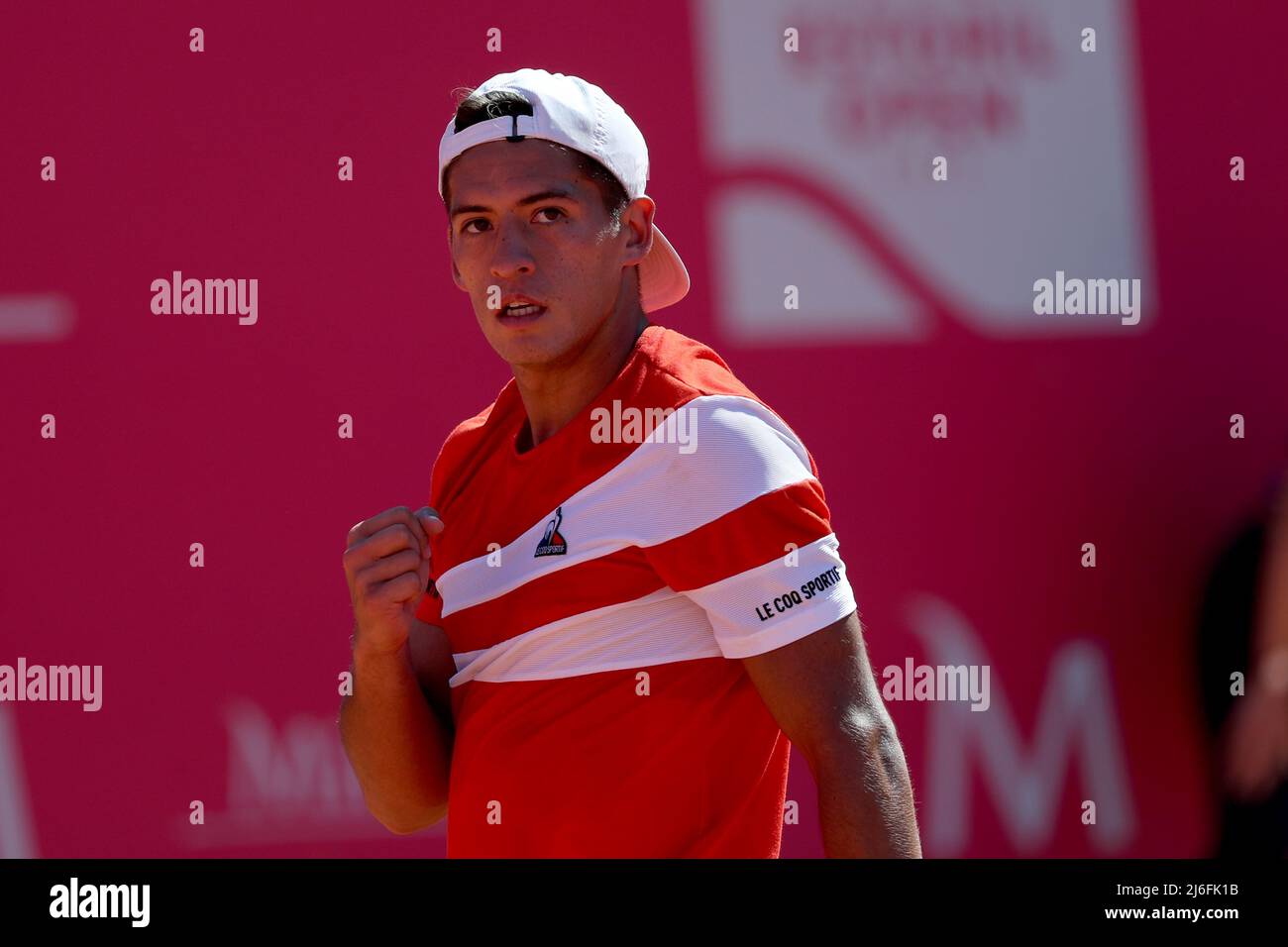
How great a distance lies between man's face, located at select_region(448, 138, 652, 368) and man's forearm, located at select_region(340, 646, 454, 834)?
47 cm

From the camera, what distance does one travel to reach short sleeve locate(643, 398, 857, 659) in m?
1.73

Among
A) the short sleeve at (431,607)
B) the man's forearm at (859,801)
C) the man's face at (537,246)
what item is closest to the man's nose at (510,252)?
the man's face at (537,246)

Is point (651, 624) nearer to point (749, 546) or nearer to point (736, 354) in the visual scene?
point (749, 546)

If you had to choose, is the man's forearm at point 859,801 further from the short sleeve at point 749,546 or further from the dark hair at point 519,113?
the dark hair at point 519,113

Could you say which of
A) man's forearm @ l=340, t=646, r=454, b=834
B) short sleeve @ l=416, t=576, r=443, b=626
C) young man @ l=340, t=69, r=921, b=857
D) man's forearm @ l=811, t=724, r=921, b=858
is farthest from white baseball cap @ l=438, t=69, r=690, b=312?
man's forearm @ l=811, t=724, r=921, b=858

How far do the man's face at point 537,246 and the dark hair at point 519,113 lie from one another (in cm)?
2

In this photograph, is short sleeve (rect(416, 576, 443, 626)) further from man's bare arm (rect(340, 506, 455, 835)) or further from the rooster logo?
the rooster logo

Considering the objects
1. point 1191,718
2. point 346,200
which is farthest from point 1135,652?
point 346,200

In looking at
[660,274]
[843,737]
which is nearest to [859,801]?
[843,737]

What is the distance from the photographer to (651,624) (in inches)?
71.7

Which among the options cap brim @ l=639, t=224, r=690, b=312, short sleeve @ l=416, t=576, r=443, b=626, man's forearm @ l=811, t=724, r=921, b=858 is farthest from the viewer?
cap brim @ l=639, t=224, r=690, b=312

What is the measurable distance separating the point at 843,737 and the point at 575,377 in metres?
0.62
